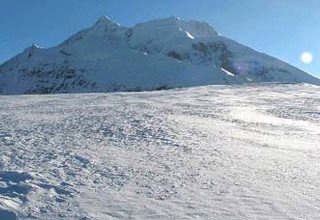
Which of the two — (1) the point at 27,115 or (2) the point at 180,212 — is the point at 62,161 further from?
(1) the point at 27,115

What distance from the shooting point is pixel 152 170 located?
373 inches

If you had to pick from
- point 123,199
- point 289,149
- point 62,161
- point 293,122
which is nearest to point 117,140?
point 62,161

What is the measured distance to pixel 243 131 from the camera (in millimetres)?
16203

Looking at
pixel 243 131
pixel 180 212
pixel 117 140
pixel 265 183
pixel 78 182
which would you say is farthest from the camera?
pixel 243 131

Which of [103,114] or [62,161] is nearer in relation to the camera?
[62,161]

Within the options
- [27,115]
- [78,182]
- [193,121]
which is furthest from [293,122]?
[78,182]

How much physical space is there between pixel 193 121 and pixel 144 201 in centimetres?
1010

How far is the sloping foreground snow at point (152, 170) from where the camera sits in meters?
7.24

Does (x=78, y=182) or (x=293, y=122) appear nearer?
(x=78, y=182)

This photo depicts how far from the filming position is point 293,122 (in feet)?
67.2

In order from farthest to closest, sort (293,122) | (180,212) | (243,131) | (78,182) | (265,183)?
(293,122), (243,131), (265,183), (78,182), (180,212)

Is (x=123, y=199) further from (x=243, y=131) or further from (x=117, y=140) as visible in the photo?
(x=243, y=131)

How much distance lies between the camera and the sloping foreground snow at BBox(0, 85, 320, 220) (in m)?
7.24

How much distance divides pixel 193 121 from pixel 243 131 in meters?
1.92
